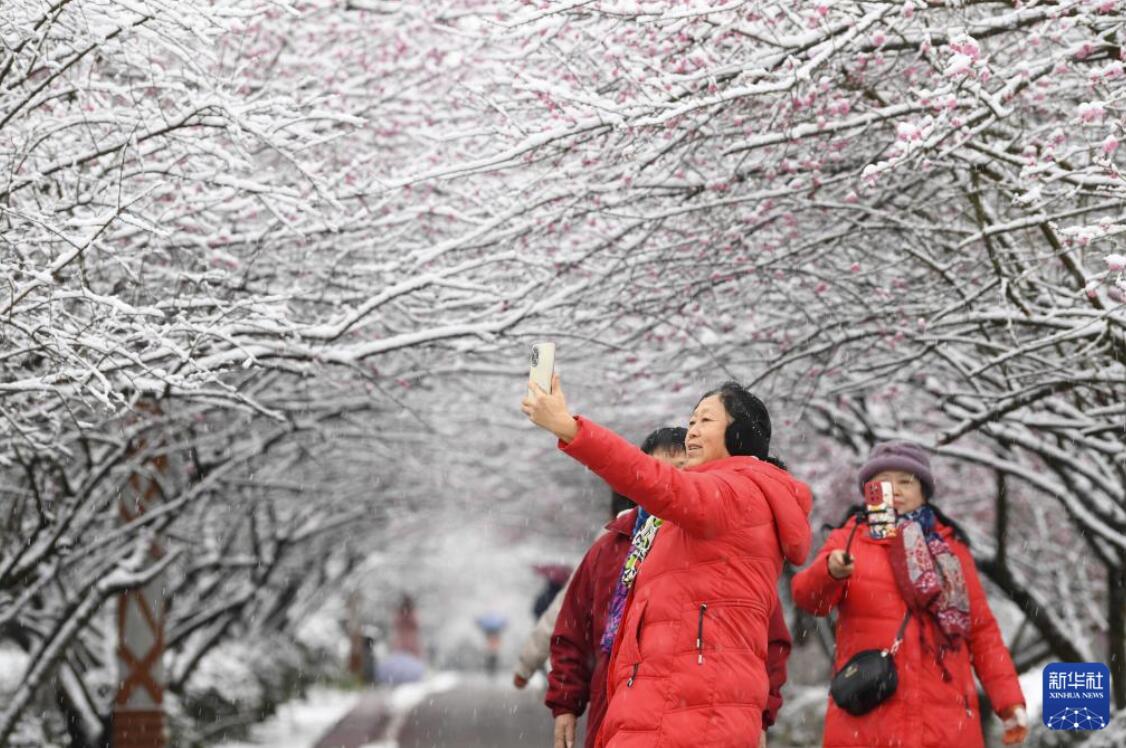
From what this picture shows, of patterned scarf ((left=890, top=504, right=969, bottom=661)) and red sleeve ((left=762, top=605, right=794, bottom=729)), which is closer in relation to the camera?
red sleeve ((left=762, top=605, right=794, bottom=729))

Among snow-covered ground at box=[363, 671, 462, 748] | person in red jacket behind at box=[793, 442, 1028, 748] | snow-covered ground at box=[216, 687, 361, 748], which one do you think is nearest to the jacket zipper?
person in red jacket behind at box=[793, 442, 1028, 748]

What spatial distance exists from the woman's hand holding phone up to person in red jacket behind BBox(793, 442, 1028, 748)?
7.26 feet

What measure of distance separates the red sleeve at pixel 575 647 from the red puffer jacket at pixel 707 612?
1024mm

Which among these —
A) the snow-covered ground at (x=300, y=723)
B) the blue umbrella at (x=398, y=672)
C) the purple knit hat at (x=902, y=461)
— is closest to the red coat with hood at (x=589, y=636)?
the purple knit hat at (x=902, y=461)

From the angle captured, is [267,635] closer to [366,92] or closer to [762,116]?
[366,92]

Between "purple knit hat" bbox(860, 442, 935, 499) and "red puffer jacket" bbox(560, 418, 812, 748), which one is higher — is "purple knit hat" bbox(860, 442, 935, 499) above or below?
above

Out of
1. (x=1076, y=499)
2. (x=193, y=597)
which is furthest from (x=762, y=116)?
(x=193, y=597)

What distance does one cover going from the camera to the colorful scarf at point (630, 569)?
5.02 meters

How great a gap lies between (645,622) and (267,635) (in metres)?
22.7

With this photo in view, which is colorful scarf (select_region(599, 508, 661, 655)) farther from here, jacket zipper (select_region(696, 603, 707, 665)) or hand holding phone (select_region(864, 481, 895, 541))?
hand holding phone (select_region(864, 481, 895, 541))

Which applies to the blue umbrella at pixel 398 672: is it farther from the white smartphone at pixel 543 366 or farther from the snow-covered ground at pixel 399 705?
the white smartphone at pixel 543 366

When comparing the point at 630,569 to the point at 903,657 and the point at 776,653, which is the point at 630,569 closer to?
the point at 776,653

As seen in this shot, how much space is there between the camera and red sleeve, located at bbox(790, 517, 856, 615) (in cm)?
596

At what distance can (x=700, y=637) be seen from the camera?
4340 mm
